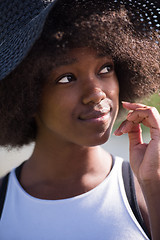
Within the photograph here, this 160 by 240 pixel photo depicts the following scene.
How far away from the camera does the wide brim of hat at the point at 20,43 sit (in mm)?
1479

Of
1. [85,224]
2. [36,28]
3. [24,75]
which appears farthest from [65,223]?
[36,28]

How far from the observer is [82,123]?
5.38 feet

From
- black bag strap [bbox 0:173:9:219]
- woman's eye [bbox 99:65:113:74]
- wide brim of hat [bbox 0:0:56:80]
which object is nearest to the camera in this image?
wide brim of hat [bbox 0:0:56:80]

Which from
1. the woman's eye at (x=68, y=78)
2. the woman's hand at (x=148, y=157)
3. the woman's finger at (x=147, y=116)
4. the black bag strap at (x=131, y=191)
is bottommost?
the black bag strap at (x=131, y=191)

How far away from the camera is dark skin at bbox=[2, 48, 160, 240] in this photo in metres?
1.62

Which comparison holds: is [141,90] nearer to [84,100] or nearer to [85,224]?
[84,100]

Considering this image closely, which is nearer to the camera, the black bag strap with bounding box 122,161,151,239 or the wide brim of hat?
the wide brim of hat

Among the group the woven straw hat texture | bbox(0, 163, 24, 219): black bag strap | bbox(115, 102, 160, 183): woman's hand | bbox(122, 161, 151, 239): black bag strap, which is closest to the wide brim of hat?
the woven straw hat texture

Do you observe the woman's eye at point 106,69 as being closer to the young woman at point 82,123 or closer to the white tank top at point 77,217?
the young woman at point 82,123

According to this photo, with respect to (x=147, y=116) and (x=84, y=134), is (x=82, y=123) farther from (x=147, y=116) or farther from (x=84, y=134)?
(x=147, y=116)

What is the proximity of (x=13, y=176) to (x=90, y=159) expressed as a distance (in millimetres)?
467

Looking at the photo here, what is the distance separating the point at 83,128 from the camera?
5.41 ft

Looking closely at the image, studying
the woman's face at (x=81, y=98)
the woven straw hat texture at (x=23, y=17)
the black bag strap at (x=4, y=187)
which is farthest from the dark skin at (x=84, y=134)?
the woven straw hat texture at (x=23, y=17)

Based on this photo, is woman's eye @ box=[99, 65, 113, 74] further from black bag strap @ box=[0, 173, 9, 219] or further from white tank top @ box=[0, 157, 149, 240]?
black bag strap @ box=[0, 173, 9, 219]
